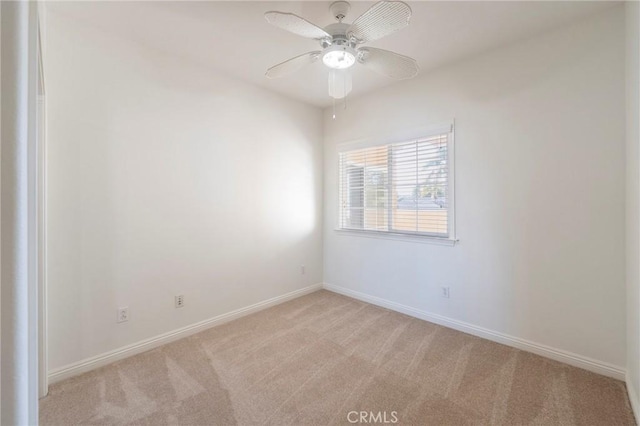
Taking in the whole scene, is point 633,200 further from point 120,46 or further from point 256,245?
point 120,46

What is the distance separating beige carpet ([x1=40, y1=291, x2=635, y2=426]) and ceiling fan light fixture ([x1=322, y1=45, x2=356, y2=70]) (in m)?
2.23

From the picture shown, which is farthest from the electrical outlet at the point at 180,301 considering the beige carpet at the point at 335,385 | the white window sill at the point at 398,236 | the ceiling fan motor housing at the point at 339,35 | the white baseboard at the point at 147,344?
the ceiling fan motor housing at the point at 339,35

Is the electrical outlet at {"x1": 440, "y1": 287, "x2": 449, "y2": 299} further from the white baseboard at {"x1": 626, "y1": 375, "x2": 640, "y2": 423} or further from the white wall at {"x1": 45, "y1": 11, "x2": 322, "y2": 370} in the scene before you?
the white wall at {"x1": 45, "y1": 11, "x2": 322, "y2": 370}

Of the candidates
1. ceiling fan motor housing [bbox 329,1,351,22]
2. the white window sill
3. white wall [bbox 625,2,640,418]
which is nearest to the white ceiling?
ceiling fan motor housing [bbox 329,1,351,22]

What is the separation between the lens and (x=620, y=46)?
1.92m

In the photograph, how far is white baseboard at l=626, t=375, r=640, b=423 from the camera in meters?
1.60

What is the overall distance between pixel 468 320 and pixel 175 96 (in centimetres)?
347

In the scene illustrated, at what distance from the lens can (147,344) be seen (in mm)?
2357

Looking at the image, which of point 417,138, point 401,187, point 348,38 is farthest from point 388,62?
point 401,187

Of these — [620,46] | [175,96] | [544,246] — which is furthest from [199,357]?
[620,46]

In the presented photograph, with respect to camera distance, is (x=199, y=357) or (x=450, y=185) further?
(x=450, y=185)

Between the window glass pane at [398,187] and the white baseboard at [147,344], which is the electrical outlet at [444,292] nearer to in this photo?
the window glass pane at [398,187]

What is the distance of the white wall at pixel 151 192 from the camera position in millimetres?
1992

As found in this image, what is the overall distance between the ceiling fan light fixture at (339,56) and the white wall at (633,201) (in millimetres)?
1647
